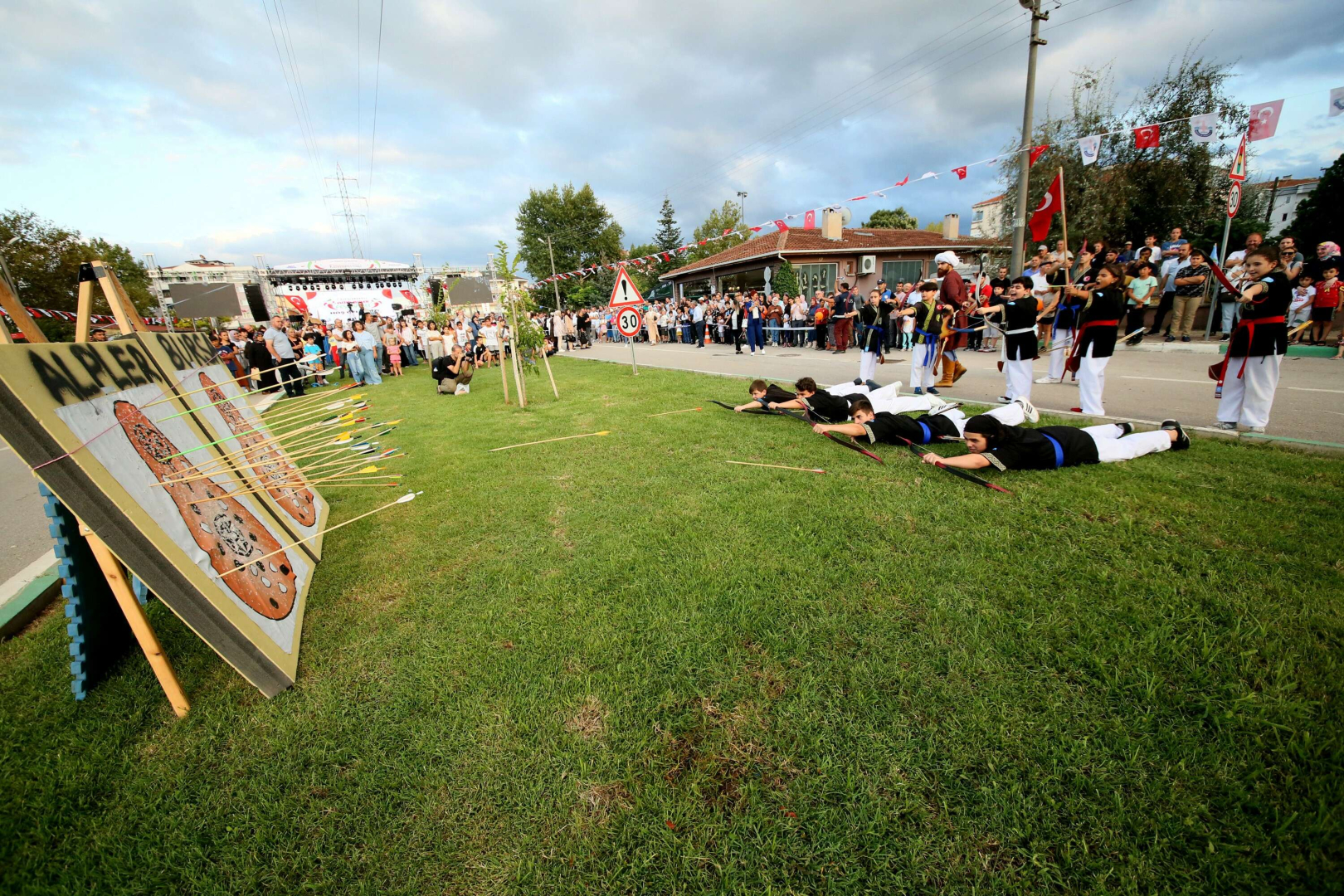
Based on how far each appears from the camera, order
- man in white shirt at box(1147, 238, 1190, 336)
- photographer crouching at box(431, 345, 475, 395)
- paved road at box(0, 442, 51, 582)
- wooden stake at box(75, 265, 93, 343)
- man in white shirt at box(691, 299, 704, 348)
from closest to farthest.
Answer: wooden stake at box(75, 265, 93, 343) → paved road at box(0, 442, 51, 582) → man in white shirt at box(1147, 238, 1190, 336) → photographer crouching at box(431, 345, 475, 395) → man in white shirt at box(691, 299, 704, 348)

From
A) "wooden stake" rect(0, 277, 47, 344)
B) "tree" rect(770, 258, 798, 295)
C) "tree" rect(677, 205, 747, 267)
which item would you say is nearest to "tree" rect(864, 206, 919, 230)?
"tree" rect(677, 205, 747, 267)

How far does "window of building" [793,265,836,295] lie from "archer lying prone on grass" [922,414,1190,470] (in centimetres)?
2304

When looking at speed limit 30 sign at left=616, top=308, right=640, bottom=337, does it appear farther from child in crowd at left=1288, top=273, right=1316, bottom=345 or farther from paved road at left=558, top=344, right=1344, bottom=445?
child in crowd at left=1288, top=273, right=1316, bottom=345

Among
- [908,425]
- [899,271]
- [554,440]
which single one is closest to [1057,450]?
[908,425]

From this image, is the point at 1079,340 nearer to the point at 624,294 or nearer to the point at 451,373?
the point at 624,294

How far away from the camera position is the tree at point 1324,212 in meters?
16.9

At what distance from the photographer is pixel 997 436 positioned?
4.56 meters

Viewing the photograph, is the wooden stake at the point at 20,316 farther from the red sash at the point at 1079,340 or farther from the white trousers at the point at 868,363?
the white trousers at the point at 868,363

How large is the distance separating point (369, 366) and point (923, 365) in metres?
15.4

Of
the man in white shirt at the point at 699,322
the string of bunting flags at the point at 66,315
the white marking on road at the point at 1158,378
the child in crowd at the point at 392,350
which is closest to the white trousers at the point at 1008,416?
the white marking on road at the point at 1158,378

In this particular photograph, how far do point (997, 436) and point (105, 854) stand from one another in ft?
19.6

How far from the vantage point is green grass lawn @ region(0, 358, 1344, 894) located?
5.62ft

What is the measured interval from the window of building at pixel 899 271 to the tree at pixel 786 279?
549cm

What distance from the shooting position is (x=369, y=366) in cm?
1555
